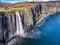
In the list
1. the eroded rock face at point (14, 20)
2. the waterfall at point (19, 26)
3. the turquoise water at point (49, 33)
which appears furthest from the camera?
the waterfall at point (19, 26)

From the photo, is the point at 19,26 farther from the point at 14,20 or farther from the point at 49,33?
the point at 49,33

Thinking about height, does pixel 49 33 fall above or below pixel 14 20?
below

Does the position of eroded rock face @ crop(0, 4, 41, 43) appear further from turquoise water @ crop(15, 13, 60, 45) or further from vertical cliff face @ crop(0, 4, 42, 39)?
turquoise water @ crop(15, 13, 60, 45)

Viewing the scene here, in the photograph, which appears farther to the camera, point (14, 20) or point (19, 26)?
point (19, 26)

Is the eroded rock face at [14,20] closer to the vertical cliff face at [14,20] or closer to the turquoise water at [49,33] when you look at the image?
the vertical cliff face at [14,20]

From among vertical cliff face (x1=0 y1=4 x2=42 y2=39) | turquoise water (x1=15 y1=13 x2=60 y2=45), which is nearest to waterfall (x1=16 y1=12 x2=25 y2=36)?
vertical cliff face (x1=0 y1=4 x2=42 y2=39)

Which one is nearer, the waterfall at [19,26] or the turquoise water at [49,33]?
the turquoise water at [49,33]

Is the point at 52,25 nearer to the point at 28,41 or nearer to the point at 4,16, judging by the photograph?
the point at 28,41

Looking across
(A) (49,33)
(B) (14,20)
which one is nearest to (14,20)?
(B) (14,20)

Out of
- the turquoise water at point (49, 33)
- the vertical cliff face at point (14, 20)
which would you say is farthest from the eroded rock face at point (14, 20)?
the turquoise water at point (49, 33)
